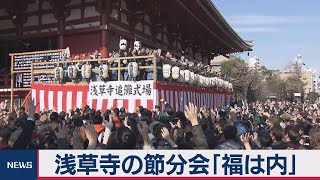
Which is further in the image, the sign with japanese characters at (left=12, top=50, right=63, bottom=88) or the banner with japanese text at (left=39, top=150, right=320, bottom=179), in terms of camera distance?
the sign with japanese characters at (left=12, top=50, right=63, bottom=88)

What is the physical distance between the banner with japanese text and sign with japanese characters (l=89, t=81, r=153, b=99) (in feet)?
21.4

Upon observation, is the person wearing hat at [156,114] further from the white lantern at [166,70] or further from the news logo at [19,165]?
the news logo at [19,165]

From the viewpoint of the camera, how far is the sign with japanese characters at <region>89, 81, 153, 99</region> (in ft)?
33.3

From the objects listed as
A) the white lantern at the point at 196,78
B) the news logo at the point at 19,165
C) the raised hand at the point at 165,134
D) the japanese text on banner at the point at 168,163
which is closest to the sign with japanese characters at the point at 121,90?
the white lantern at the point at 196,78

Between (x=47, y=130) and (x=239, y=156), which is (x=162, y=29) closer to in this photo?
(x=47, y=130)

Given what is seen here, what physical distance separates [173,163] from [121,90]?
7.11 meters

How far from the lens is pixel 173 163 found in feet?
11.5

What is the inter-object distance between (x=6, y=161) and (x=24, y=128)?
0.80 m

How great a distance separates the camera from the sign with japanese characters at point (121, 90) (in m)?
10.2

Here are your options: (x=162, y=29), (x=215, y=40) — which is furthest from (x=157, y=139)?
(x=215, y=40)

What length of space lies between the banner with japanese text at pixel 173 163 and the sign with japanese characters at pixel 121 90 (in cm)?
654

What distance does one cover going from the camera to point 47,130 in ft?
18.0

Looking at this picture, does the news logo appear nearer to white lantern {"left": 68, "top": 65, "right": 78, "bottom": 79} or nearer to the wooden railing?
white lantern {"left": 68, "top": 65, "right": 78, "bottom": 79}

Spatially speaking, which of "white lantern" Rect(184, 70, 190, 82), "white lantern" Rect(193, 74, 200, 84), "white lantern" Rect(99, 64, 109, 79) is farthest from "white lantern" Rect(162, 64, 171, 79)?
"white lantern" Rect(193, 74, 200, 84)
